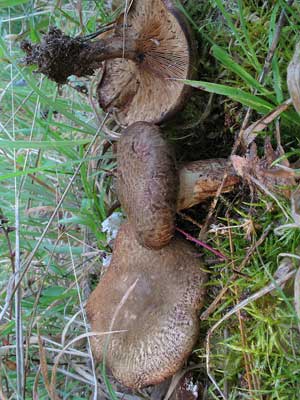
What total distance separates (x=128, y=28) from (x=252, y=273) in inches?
37.2

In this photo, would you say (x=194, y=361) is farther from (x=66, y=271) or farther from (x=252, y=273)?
(x=66, y=271)

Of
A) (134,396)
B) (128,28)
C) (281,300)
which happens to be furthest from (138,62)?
(134,396)

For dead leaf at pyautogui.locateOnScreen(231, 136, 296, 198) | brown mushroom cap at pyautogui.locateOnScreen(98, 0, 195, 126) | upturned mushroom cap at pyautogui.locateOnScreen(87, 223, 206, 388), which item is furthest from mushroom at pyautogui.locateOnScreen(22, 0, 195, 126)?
upturned mushroom cap at pyautogui.locateOnScreen(87, 223, 206, 388)

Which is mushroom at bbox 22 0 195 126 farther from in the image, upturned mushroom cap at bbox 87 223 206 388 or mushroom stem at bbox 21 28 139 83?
upturned mushroom cap at bbox 87 223 206 388

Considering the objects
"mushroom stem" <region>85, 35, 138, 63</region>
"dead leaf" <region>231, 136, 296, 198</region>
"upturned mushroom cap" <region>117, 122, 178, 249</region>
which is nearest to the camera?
"dead leaf" <region>231, 136, 296, 198</region>

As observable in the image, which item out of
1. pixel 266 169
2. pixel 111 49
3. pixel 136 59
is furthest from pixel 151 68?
pixel 266 169

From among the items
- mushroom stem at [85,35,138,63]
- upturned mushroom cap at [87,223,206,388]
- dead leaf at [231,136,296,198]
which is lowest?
upturned mushroom cap at [87,223,206,388]

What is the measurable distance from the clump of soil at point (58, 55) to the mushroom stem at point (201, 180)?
0.48 m

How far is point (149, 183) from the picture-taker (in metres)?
1.51

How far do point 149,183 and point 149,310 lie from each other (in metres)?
0.46

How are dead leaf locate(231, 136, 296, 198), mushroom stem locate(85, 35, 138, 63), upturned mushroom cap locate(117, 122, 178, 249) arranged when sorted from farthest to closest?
mushroom stem locate(85, 35, 138, 63) < upturned mushroom cap locate(117, 122, 178, 249) < dead leaf locate(231, 136, 296, 198)

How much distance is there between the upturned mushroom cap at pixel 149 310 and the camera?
1.59 meters

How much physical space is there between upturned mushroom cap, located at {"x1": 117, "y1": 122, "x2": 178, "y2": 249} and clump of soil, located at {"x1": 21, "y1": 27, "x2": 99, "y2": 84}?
10.7 inches

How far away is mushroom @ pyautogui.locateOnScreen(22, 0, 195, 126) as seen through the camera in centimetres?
156
